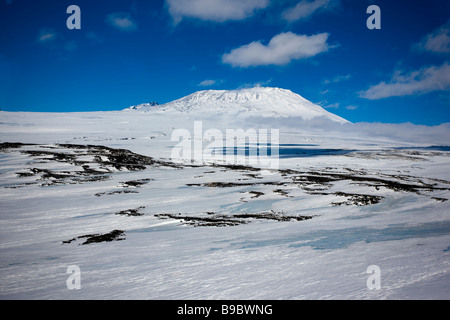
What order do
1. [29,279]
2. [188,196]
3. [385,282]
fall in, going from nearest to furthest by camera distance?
[385,282], [29,279], [188,196]

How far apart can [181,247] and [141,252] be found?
41.4 inches

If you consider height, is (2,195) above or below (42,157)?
below

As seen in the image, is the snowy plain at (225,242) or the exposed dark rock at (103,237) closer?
the snowy plain at (225,242)

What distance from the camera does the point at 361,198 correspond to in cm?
1377

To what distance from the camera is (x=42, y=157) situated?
27859 millimetres

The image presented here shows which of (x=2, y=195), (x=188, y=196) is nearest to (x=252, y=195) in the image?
(x=188, y=196)

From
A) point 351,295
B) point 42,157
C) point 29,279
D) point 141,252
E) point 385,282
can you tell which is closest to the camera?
point 351,295

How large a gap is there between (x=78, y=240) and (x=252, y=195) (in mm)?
9192

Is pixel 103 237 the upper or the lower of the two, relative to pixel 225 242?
lower

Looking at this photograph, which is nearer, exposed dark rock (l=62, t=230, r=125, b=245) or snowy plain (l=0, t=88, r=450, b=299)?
snowy plain (l=0, t=88, r=450, b=299)

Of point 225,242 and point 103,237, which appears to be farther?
point 103,237

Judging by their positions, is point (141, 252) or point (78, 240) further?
point (78, 240)
